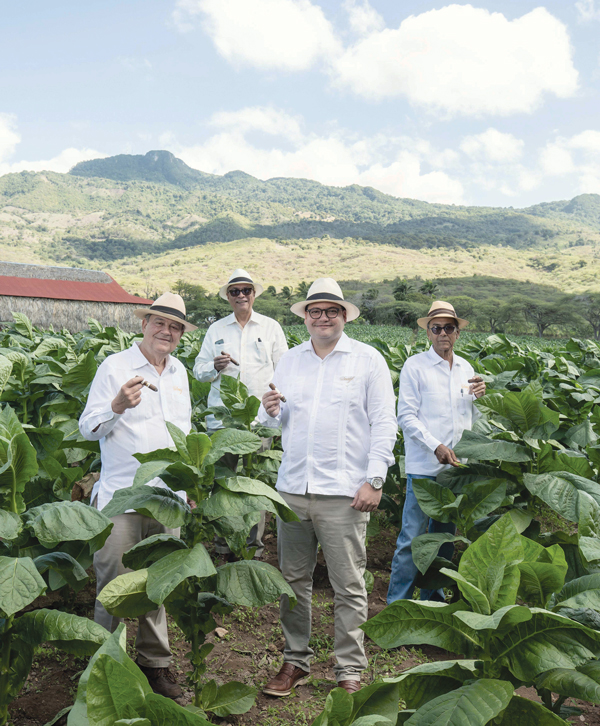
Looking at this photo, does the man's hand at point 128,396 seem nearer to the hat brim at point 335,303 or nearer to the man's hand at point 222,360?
the hat brim at point 335,303

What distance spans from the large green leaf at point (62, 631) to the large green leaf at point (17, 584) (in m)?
0.14

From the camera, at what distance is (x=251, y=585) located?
7.88ft

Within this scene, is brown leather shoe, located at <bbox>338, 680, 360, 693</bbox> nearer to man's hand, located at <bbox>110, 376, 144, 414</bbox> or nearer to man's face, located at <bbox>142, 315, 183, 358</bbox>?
man's hand, located at <bbox>110, 376, 144, 414</bbox>

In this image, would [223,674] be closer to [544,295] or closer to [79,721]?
[79,721]

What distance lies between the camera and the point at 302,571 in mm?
3457

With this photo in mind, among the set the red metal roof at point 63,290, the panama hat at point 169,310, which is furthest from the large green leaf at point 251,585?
the red metal roof at point 63,290

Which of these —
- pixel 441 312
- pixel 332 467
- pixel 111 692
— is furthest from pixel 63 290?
pixel 111 692

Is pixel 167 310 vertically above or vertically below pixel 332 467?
above

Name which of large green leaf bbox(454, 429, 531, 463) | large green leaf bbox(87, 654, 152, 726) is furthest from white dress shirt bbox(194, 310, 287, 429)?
large green leaf bbox(87, 654, 152, 726)

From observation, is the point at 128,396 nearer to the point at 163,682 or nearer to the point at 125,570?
the point at 125,570

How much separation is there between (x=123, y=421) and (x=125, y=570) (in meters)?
0.81

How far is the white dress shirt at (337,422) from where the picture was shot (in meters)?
3.34

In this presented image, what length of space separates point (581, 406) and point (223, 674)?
12.3ft

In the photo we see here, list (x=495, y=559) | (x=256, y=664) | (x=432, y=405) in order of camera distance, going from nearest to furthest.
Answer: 1. (x=495, y=559)
2. (x=256, y=664)
3. (x=432, y=405)
